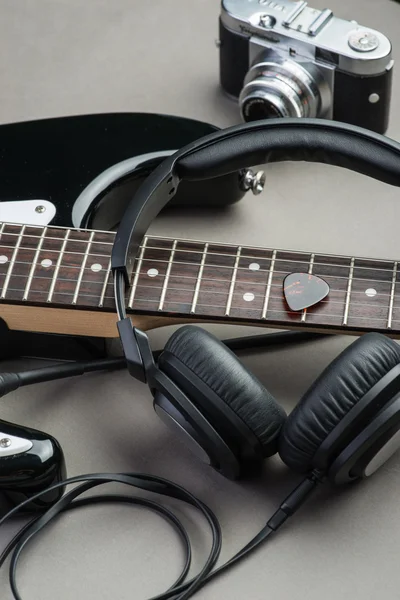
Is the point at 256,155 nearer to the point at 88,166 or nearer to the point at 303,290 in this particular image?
the point at 303,290

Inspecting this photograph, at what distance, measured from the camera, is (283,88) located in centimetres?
105

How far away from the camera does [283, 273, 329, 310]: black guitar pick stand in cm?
84

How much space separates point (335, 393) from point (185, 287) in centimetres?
21

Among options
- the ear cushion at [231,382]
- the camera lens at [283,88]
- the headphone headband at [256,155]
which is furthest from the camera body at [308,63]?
the ear cushion at [231,382]

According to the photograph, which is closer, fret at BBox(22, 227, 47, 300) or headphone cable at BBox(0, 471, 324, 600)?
headphone cable at BBox(0, 471, 324, 600)

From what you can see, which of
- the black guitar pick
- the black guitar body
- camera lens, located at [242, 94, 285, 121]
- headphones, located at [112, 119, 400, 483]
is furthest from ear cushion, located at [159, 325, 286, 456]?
camera lens, located at [242, 94, 285, 121]

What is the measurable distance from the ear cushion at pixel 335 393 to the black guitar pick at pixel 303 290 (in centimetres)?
10

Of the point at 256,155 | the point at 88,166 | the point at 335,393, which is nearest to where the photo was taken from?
the point at 335,393

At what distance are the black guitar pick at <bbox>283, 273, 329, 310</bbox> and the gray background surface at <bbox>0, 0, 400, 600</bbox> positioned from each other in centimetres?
10

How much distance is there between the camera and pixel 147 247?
35.8 inches

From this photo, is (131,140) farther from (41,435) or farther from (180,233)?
(41,435)

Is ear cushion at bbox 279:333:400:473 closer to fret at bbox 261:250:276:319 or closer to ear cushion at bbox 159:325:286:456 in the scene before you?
ear cushion at bbox 159:325:286:456

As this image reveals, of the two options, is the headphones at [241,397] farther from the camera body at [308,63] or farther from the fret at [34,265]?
the camera body at [308,63]

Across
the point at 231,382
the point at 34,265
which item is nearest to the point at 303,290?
the point at 231,382
